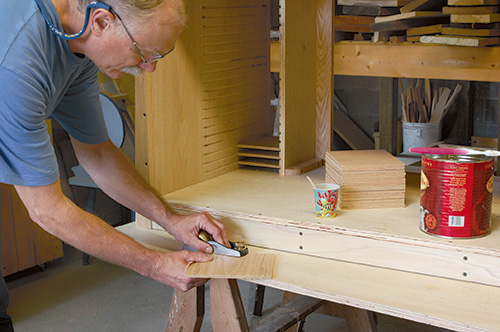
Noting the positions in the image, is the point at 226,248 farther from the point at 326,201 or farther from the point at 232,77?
the point at 232,77

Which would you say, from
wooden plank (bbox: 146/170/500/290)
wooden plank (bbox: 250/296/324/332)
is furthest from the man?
wooden plank (bbox: 250/296/324/332)

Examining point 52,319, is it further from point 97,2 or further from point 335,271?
point 97,2

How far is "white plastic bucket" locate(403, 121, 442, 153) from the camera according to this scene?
5148 millimetres

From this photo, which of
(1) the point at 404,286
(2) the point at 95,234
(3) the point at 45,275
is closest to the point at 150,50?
(2) the point at 95,234

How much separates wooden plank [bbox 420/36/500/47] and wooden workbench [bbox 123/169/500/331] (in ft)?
3.52

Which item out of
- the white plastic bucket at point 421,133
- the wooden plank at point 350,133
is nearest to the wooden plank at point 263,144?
the white plastic bucket at point 421,133

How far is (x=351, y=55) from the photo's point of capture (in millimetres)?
3227

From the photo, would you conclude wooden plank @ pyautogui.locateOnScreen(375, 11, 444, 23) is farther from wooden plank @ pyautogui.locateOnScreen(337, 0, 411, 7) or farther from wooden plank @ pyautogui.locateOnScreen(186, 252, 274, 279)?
wooden plank @ pyautogui.locateOnScreen(186, 252, 274, 279)

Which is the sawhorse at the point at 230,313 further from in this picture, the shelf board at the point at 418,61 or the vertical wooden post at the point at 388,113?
the vertical wooden post at the point at 388,113

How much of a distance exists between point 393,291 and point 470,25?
6.25 ft

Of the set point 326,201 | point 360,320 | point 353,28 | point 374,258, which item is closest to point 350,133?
point 353,28

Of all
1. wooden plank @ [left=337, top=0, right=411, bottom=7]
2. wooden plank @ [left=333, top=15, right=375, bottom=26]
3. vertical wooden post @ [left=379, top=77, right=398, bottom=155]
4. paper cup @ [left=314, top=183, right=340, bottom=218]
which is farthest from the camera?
vertical wooden post @ [left=379, top=77, right=398, bottom=155]

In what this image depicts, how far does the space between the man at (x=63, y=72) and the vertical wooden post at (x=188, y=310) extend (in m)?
0.17

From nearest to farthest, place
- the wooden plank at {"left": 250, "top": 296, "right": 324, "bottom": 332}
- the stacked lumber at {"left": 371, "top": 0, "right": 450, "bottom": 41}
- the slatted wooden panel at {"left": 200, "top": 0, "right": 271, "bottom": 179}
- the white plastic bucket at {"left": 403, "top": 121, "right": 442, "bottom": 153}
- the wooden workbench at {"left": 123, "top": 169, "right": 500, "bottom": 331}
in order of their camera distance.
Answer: the wooden workbench at {"left": 123, "top": 169, "right": 500, "bottom": 331}
the wooden plank at {"left": 250, "top": 296, "right": 324, "bottom": 332}
the slatted wooden panel at {"left": 200, "top": 0, "right": 271, "bottom": 179}
the stacked lumber at {"left": 371, "top": 0, "right": 450, "bottom": 41}
the white plastic bucket at {"left": 403, "top": 121, "right": 442, "bottom": 153}
